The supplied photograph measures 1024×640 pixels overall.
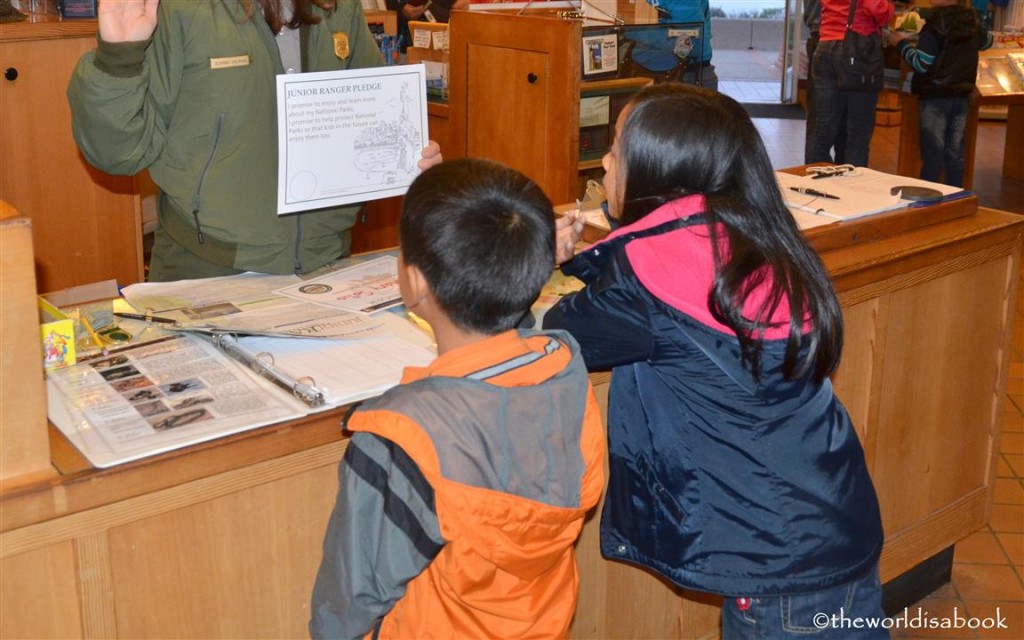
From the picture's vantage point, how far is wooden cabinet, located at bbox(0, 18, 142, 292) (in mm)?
3777

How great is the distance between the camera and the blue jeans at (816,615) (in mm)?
1729

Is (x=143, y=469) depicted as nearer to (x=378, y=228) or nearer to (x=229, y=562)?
(x=229, y=562)

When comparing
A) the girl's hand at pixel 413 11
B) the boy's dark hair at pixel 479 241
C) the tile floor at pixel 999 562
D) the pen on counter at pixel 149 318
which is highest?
the girl's hand at pixel 413 11

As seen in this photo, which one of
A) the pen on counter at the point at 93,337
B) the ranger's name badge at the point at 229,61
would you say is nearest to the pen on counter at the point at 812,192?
the ranger's name badge at the point at 229,61

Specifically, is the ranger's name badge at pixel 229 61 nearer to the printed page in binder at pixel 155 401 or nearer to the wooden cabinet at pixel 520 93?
the printed page in binder at pixel 155 401

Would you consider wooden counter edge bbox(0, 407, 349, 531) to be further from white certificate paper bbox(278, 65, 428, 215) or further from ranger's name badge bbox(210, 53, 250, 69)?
ranger's name badge bbox(210, 53, 250, 69)

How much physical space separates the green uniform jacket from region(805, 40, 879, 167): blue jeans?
4.23 m

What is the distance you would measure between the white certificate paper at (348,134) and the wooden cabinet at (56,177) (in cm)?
190

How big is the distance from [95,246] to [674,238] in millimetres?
2998

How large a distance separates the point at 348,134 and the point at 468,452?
3.25ft

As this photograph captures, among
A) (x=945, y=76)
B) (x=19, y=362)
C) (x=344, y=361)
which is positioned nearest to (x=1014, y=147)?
(x=945, y=76)

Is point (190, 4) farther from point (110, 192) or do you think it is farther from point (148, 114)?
point (110, 192)

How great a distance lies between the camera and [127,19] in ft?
6.41

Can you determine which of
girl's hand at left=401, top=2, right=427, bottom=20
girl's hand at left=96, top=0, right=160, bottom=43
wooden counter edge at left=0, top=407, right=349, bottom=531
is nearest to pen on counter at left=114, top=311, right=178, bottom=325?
wooden counter edge at left=0, top=407, right=349, bottom=531
